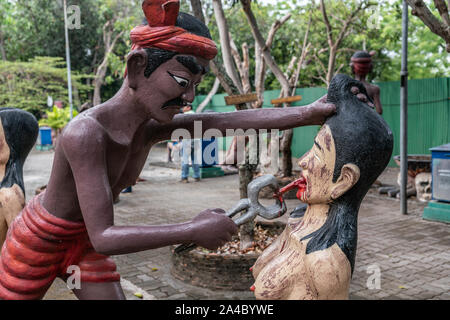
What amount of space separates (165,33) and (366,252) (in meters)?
3.99

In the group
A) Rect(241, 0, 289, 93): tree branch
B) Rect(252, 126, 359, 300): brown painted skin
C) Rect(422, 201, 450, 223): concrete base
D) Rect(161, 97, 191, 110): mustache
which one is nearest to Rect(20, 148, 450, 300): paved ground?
Rect(422, 201, 450, 223): concrete base

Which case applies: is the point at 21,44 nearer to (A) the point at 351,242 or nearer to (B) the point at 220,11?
(B) the point at 220,11

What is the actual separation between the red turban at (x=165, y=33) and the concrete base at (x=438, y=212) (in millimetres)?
5451

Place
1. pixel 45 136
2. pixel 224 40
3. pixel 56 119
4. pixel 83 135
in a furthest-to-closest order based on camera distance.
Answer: pixel 45 136 < pixel 56 119 < pixel 224 40 < pixel 83 135

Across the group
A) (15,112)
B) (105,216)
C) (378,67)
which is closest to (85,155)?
(105,216)

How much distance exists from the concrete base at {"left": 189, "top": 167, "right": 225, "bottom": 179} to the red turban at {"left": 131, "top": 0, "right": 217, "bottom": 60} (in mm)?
8845

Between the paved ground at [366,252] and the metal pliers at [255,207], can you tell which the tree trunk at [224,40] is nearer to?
the paved ground at [366,252]

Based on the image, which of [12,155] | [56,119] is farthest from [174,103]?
[56,119]

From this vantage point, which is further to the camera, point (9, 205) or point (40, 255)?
point (9, 205)

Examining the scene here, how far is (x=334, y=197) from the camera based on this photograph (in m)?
1.97

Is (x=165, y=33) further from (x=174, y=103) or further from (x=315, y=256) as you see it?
(x=315, y=256)

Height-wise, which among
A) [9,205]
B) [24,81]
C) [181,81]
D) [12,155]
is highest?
[24,81]

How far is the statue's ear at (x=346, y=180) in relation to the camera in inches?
75.4

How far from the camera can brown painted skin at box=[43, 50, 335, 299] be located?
1606 mm
